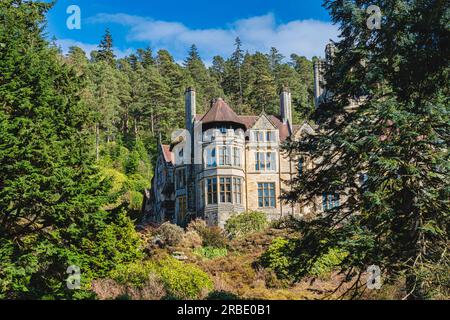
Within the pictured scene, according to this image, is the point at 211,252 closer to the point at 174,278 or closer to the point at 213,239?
the point at 213,239

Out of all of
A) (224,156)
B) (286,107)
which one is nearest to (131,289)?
(224,156)

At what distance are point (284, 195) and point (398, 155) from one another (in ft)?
12.6

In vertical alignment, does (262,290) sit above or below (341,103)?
below

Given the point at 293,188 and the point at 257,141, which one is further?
the point at 257,141

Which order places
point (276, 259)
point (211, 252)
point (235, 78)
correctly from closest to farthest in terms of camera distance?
point (276, 259), point (211, 252), point (235, 78)

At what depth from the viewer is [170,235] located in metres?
32.9

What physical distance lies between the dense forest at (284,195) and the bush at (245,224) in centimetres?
10

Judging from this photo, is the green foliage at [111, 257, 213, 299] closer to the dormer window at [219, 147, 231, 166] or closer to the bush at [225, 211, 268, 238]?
the bush at [225, 211, 268, 238]

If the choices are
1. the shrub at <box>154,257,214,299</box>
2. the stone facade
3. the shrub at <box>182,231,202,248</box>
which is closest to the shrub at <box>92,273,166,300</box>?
the shrub at <box>154,257,214,299</box>

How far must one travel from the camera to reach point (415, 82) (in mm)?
14883
